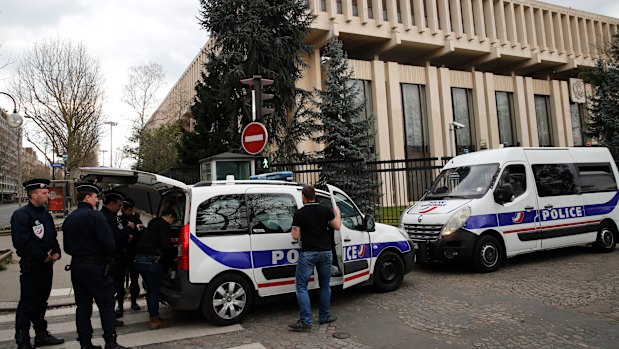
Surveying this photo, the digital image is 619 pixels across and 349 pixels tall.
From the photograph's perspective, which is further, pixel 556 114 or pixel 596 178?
pixel 556 114

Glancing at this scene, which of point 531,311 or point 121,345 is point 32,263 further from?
point 531,311

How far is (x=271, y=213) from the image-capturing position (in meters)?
5.52

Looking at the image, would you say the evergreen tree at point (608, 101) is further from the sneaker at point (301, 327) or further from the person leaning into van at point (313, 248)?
the sneaker at point (301, 327)

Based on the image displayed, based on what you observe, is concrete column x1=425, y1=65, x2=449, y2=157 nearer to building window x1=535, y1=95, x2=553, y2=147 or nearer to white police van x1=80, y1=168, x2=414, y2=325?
building window x1=535, y1=95, x2=553, y2=147

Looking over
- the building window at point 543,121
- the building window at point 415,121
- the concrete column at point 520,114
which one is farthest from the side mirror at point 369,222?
the building window at point 543,121

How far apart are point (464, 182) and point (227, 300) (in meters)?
5.39

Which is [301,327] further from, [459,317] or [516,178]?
[516,178]

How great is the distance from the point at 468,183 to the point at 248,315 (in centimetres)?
507

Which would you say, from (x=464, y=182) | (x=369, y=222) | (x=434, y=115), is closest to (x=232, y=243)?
(x=369, y=222)

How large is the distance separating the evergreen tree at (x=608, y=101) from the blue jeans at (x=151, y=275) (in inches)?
881

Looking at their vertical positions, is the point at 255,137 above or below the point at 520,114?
below

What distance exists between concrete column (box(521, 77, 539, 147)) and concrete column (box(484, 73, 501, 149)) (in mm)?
4239

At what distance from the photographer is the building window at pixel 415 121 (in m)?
29.5

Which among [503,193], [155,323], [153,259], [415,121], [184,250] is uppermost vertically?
[415,121]
